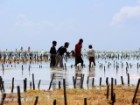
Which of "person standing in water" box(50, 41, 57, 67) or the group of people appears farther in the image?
"person standing in water" box(50, 41, 57, 67)

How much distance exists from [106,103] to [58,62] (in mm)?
16020

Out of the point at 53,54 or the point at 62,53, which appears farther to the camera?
the point at 53,54

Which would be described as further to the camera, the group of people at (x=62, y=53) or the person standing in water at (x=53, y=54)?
the person standing in water at (x=53, y=54)

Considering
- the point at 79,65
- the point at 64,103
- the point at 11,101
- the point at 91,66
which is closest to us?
the point at 64,103

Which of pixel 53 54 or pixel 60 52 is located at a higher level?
pixel 60 52

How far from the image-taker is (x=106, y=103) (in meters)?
15.6

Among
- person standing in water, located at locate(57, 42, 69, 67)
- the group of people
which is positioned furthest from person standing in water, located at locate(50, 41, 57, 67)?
person standing in water, located at locate(57, 42, 69, 67)

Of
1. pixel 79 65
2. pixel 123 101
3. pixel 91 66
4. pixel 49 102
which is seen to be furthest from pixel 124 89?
pixel 91 66

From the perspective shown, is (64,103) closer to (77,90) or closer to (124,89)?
(77,90)

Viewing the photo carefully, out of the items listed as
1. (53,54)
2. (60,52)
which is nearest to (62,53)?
(60,52)

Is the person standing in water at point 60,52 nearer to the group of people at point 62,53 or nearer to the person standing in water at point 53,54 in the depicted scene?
the group of people at point 62,53

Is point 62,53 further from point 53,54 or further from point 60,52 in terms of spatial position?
point 53,54

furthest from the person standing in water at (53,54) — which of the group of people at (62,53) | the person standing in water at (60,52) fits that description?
the person standing in water at (60,52)

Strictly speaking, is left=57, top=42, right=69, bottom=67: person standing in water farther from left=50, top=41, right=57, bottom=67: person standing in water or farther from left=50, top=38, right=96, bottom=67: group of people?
left=50, top=41, right=57, bottom=67: person standing in water
